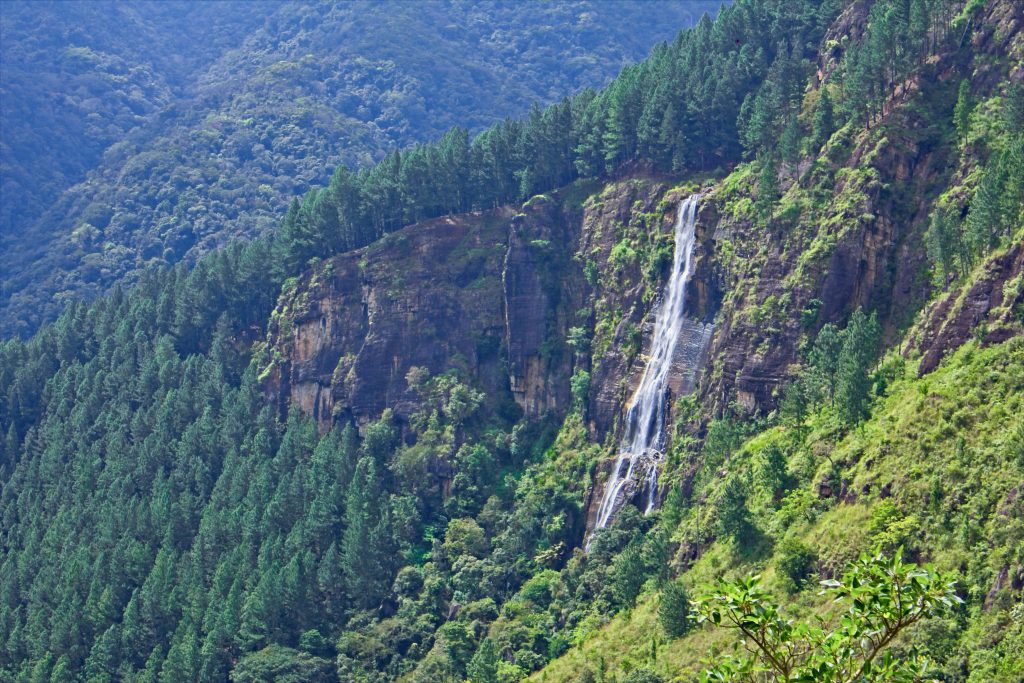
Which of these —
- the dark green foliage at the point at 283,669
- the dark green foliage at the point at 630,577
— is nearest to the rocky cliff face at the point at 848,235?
the dark green foliage at the point at 630,577

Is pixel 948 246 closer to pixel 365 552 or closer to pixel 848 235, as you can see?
pixel 848 235

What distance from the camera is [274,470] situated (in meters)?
124

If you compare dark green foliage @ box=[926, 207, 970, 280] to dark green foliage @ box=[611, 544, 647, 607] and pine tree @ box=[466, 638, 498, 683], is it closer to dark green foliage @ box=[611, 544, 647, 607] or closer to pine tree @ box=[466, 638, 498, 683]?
dark green foliage @ box=[611, 544, 647, 607]

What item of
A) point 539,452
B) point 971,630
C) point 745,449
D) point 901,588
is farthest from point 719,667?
point 539,452

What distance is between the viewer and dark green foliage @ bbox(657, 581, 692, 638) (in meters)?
86.0

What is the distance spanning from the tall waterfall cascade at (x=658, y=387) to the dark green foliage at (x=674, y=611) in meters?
17.9

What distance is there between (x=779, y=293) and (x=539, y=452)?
95.1 ft

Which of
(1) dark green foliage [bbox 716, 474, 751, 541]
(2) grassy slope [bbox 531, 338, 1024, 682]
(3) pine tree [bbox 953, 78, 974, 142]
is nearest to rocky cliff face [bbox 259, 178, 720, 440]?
(1) dark green foliage [bbox 716, 474, 751, 541]

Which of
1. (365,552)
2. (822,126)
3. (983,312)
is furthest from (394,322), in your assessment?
(983,312)

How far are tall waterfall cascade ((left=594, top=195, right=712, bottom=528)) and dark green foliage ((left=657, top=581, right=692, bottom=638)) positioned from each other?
17.9 m

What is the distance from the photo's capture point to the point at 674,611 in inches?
3391

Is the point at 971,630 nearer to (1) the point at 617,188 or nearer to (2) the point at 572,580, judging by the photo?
(2) the point at 572,580

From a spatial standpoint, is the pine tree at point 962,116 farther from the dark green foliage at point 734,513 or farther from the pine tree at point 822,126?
the dark green foliage at point 734,513

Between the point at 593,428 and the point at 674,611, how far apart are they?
29840 mm
